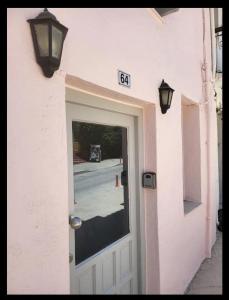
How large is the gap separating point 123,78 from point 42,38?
→ 3.28ft

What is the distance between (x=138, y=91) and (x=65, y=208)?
54.9 inches

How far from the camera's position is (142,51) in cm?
286

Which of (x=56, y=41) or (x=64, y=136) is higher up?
(x=56, y=41)

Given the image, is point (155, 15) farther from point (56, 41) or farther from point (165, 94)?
point (56, 41)

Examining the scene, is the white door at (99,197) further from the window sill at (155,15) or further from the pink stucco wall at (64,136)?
the window sill at (155,15)

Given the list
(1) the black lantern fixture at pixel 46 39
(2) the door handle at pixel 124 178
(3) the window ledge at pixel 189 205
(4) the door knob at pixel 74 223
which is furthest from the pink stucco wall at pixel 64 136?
(3) the window ledge at pixel 189 205

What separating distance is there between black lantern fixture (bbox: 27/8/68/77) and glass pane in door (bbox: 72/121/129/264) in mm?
474

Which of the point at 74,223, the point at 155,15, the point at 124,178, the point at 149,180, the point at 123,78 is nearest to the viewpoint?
the point at 74,223

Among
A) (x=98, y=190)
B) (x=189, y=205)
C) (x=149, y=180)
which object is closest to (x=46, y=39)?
(x=98, y=190)

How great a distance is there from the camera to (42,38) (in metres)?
1.59

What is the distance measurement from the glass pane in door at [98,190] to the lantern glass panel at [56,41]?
501 millimetres

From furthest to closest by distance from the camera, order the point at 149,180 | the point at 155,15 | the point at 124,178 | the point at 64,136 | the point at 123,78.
A: the point at 155,15, the point at 149,180, the point at 124,178, the point at 123,78, the point at 64,136

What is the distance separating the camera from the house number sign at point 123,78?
2.42 m
